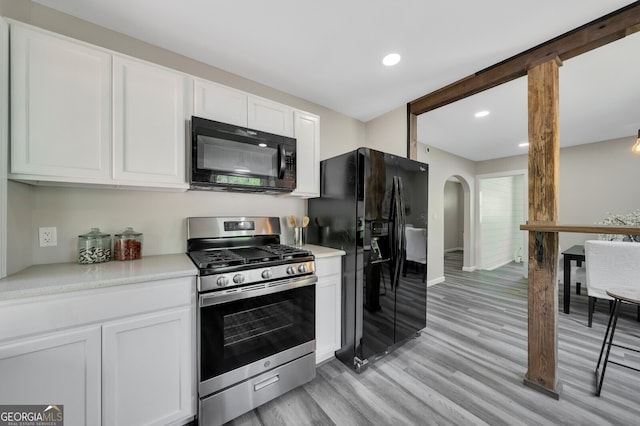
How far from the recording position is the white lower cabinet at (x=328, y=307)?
1.98 metres

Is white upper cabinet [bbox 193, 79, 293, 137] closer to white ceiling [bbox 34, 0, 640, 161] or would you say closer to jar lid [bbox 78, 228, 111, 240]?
white ceiling [bbox 34, 0, 640, 161]

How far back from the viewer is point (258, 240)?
2262mm

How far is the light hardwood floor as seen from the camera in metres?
1.52

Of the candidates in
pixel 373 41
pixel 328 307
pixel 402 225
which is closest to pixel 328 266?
pixel 328 307

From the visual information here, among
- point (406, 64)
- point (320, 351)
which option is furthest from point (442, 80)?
point (320, 351)

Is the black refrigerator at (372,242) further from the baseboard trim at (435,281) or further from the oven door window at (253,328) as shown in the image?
the baseboard trim at (435,281)

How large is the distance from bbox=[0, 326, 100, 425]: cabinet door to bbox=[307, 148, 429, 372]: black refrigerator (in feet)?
4.58

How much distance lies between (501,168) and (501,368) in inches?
183

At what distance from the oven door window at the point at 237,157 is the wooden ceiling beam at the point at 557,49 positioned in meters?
1.98

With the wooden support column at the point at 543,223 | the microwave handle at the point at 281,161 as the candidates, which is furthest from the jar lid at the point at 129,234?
the wooden support column at the point at 543,223

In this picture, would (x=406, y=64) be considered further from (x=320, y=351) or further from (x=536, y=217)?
(x=320, y=351)

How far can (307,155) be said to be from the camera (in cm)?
234

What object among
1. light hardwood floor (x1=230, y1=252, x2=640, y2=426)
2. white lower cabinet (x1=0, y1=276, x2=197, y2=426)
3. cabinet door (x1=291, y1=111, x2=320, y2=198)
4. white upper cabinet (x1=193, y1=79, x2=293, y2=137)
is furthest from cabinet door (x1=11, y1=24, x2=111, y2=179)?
light hardwood floor (x1=230, y1=252, x2=640, y2=426)

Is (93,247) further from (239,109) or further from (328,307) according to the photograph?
(328,307)
